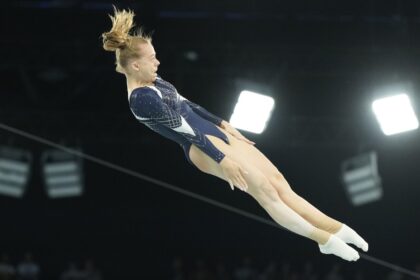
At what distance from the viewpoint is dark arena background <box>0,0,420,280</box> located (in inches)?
320

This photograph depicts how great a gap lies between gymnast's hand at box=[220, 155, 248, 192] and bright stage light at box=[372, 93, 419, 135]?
4.56 m

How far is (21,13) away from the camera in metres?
8.02

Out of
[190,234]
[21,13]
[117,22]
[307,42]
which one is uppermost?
[21,13]

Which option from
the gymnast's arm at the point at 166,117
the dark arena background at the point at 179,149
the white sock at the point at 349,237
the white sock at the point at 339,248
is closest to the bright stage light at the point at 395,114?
the dark arena background at the point at 179,149

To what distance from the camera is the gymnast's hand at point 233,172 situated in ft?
13.6

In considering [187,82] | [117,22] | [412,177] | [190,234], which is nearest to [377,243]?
[412,177]

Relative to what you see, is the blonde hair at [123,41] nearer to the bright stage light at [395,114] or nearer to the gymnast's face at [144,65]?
the gymnast's face at [144,65]

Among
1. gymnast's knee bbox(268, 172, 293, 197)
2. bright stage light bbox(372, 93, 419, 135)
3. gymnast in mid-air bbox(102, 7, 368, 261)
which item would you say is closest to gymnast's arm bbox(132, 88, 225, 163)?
gymnast in mid-air bbox(102, 7, 368, 261)

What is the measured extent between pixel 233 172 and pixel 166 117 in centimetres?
48

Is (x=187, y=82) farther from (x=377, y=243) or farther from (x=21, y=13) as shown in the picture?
(x=377, y=243)

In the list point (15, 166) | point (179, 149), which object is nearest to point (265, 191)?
point (15, 166)

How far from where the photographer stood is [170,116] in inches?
167

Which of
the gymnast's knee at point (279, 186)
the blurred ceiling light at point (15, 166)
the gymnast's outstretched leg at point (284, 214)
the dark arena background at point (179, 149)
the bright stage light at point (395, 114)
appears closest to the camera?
the gymnast's outstretched leg at point (284, 214)

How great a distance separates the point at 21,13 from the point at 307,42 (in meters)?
2.99
